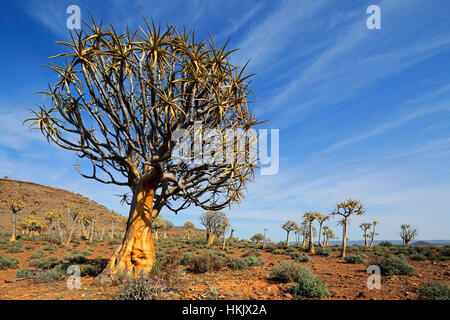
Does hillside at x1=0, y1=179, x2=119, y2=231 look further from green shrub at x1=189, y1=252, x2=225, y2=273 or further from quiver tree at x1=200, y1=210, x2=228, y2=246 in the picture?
green shrub at x1=189, y1=252, x2=225, y2=273

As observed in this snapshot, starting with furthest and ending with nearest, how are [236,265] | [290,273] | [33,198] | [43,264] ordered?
[33,198] → [236,265] → [43,264] → [290,273]

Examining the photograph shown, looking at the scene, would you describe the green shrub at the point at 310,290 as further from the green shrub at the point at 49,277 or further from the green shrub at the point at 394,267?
the green shrub at the point at 49,277

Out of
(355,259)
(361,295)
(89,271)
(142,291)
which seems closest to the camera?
(142,291)

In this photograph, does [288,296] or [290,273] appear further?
[290,273]

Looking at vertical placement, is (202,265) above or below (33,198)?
above

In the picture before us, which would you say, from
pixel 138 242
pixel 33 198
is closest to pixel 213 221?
pixel 138 242

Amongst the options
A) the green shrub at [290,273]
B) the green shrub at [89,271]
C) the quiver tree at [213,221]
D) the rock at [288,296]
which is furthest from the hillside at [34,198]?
the rock at [288,296]

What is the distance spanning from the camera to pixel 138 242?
7.30m

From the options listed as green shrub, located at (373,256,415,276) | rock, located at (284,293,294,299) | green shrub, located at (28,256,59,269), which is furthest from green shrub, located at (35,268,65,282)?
green shrub, located at (373,256,415,276)

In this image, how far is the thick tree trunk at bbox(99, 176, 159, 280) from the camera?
704cm

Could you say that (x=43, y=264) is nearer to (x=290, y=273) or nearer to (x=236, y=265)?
(x=236, y=265)
